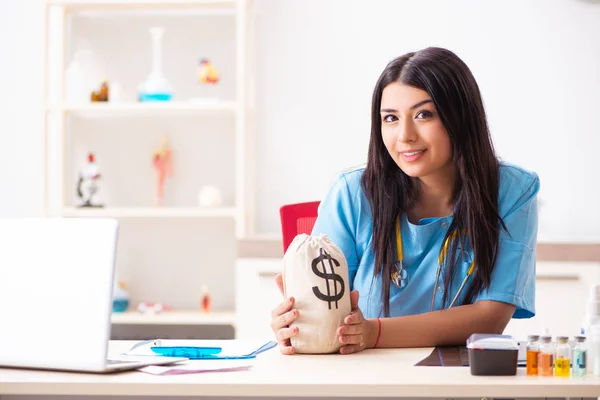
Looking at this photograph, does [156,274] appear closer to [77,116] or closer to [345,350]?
[77,116]

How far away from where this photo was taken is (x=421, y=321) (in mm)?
1560

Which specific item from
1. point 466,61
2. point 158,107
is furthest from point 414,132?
point 466,61

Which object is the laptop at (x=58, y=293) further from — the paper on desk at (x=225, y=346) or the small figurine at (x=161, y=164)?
the small figurine at (x=161, y=164)

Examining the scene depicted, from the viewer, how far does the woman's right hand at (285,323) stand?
1371 millimetres

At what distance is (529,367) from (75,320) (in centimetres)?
64

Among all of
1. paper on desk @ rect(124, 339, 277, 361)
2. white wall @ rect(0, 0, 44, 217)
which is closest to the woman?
paper on desk @ rect(124, 339, 277, 361)

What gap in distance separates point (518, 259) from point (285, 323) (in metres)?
0.57

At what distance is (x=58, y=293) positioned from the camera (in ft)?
3.89

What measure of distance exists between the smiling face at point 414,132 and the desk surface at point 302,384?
601mm

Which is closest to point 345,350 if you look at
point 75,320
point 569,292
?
point 75,320

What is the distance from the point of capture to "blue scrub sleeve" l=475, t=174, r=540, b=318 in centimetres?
168

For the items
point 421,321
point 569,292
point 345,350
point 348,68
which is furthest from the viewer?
point 348,68

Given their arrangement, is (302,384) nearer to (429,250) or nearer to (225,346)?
(225,346)

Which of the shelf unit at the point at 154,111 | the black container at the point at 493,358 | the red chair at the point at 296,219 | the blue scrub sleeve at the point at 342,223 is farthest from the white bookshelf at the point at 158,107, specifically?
the black container at the point at 493,358
